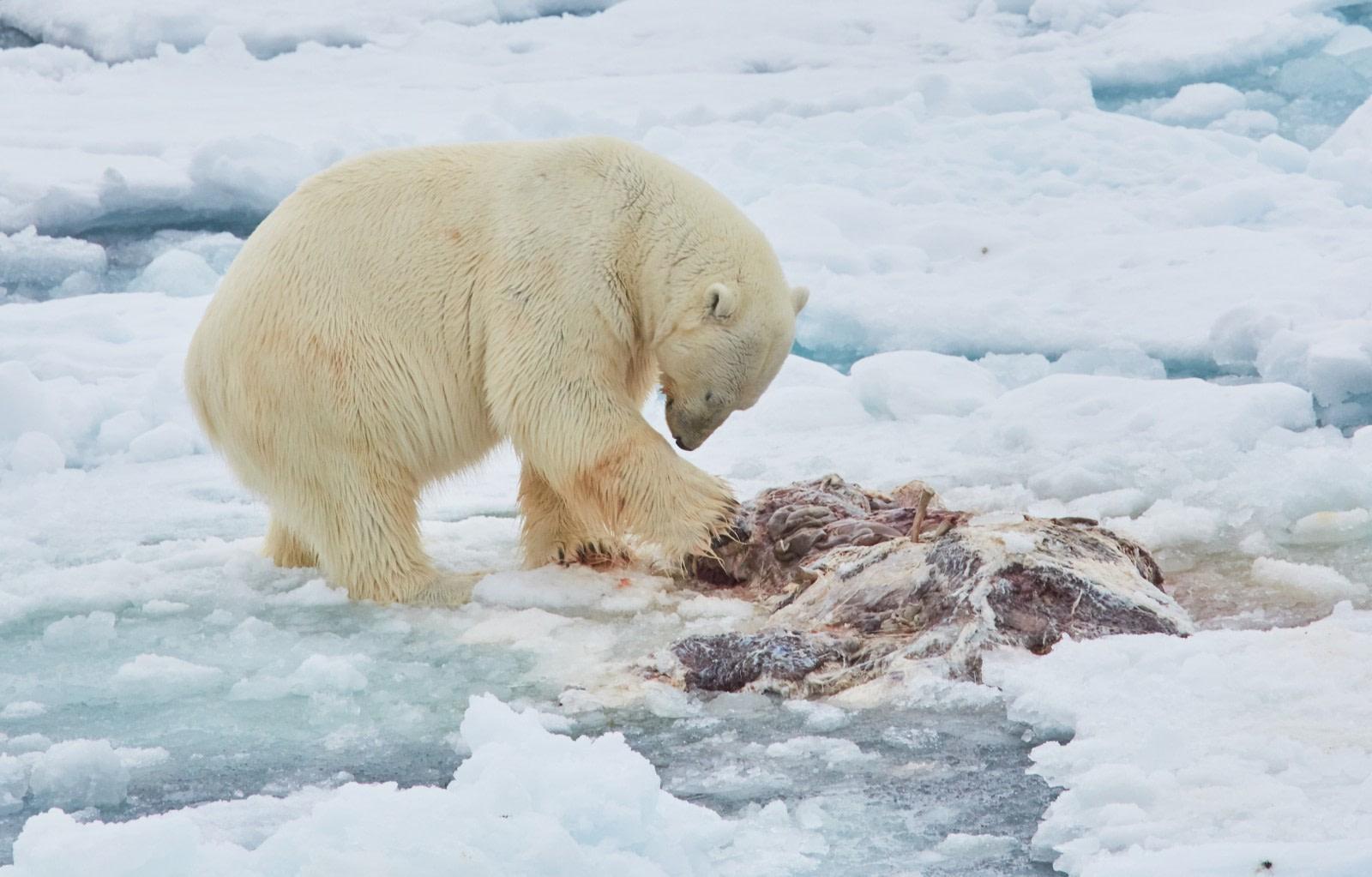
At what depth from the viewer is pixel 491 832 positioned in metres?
2.43

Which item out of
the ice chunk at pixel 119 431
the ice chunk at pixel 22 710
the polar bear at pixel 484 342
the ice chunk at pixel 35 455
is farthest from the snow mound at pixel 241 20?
the ice chunk at pixel 22 710

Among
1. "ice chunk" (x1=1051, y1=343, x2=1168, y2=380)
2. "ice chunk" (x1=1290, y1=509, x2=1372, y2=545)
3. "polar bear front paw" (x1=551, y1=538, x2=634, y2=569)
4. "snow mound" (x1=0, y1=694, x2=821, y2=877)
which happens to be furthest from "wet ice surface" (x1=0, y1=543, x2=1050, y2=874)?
"ice chunk" (x1=1051, y1=343, x2=1168, y2=380)

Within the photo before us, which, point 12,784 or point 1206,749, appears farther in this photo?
point 12,784

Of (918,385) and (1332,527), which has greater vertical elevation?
(1332,527)

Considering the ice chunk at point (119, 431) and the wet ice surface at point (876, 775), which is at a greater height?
the wet ice surface at point (876, 775)

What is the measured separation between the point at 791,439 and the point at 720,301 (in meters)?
2.37

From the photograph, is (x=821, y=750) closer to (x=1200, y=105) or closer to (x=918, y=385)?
(x=918, y=385)

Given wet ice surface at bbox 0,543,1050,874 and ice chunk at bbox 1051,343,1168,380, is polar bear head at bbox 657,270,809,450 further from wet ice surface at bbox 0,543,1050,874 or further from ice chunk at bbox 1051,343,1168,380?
ice chunk at bbox 1051,343,1168,380

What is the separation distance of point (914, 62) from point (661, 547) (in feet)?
28.1

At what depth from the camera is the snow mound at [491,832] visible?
7.55 ft

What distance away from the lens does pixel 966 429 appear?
6.46m

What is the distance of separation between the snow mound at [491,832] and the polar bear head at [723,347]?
1.87 m

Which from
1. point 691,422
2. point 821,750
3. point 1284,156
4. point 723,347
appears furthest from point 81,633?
point 1284,156

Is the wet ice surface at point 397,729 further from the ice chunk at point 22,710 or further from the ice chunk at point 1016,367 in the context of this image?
the ice chunk at point 1016,367
